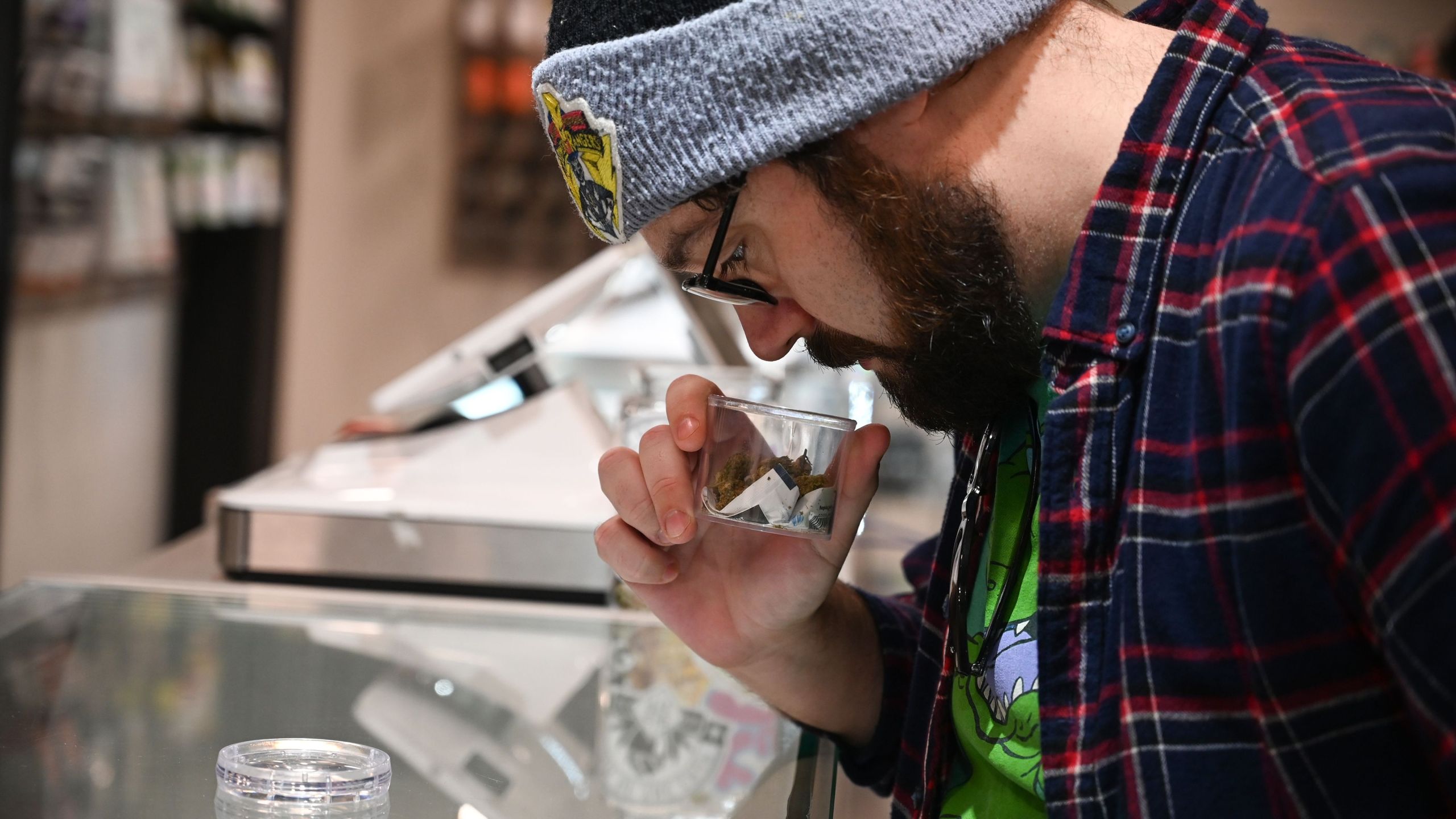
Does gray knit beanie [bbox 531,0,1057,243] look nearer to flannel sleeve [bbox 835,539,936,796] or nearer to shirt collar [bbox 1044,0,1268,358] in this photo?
shirt collar [bbox 1044,0,1268,358]

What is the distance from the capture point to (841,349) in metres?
1.00

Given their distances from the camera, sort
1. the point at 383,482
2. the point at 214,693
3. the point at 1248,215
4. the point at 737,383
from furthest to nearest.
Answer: the point at 737,383
the point at 383,482
the point at 214,693
the point at 1248,215

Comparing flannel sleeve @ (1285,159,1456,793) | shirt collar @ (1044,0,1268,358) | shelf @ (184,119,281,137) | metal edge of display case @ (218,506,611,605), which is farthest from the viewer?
shelf @ (184,119,281,137)

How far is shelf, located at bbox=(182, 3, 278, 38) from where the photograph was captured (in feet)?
13.0

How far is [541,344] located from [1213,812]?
4.05ft

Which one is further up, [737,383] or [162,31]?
[162,31]

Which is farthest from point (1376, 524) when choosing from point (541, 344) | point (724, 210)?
point (541, 344)

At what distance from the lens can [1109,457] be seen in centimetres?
78

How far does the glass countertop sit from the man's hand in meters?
0.06

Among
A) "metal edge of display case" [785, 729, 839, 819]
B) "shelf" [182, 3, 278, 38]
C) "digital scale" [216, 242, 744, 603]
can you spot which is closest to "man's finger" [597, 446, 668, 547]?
"metal edge of display case" [785, 729, 839, 819]

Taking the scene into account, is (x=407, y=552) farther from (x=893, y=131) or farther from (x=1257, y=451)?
(x=1257, y=451)

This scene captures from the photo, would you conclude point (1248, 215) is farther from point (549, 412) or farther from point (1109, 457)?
point (549, 412)

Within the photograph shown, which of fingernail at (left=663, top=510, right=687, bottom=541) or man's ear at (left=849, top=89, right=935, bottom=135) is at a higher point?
man's ear at (left=849, top=89, right=935, bottom=135)

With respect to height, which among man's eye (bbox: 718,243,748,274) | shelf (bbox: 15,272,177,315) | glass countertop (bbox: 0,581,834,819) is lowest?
glass countertop (bbox: 0,581,834,819)
